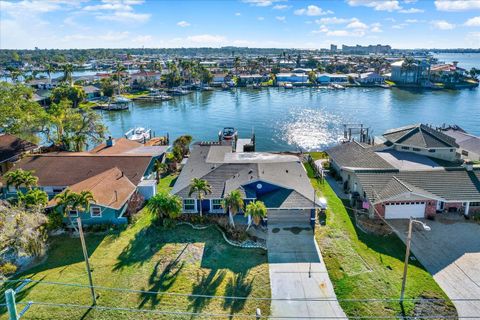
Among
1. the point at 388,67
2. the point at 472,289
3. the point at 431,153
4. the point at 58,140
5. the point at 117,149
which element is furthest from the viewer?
the point at 388,67

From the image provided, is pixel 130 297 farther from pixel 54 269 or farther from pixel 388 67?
pixel 388 67

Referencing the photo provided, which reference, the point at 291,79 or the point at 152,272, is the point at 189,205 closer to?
the point at 152,272

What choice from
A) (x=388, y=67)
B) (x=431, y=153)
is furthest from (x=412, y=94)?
(x=431, y=153)

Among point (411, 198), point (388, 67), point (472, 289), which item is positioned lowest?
point (472, 289)

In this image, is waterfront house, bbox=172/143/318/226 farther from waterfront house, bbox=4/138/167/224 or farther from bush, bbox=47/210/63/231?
bush, bbox=47/210/63/231

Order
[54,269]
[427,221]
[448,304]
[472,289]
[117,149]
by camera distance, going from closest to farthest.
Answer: [448,304] → [472,289] → [54,269] → [427,221] → [117,149]

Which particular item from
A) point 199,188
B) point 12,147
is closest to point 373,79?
point 199,188

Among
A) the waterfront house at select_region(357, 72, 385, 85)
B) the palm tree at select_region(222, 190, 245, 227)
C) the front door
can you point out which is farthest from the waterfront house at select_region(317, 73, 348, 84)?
the palm tree at select_region(222, 190, 245, 227)

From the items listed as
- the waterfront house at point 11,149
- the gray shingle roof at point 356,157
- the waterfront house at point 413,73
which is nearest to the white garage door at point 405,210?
the gray shingle roof at point 356,157
